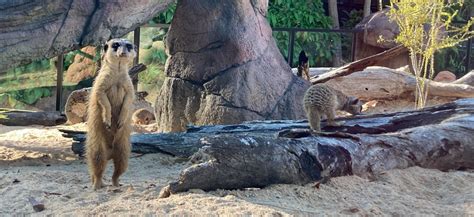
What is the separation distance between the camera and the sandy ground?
135 inches

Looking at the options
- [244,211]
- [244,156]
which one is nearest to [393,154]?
[244,156]

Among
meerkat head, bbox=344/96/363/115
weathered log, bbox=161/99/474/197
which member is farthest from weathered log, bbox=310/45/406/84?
weathered log, bbox=161/99/474/197

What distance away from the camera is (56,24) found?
5.92 metres

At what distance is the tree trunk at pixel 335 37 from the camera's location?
12477 millimetres

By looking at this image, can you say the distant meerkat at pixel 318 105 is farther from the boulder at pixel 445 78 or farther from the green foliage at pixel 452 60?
the green foliage at pixel 452 60

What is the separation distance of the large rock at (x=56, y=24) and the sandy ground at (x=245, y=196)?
3.54ft

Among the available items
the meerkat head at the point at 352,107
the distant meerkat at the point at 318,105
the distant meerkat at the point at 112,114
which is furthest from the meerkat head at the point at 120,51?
the meerkat head at the point at 352,107

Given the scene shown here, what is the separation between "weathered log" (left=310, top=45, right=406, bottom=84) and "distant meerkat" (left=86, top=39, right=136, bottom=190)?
4824mm

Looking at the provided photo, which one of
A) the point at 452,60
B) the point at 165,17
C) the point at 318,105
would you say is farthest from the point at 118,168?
the point at 452,60

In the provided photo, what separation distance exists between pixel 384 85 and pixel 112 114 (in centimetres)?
533

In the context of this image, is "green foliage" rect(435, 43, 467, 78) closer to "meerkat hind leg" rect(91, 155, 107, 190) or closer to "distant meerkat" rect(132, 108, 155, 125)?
"distant meerkat" rect(132, 108, 155, 125)

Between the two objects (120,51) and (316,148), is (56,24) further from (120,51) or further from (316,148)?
Result: (316,148)

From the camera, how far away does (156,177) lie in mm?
4809

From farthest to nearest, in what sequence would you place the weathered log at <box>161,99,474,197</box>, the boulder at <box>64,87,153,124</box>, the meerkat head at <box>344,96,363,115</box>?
the boulder at <box>64,87,153,124</box>, the meerkat head at <box>344,96,363,115</box>, the weathered log at <box>161,99,474,197</box>
